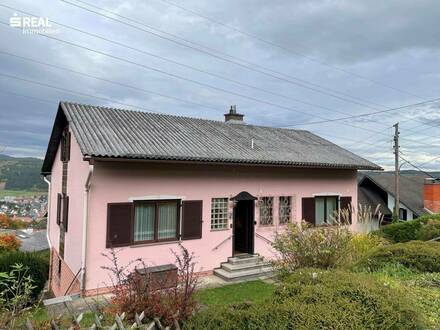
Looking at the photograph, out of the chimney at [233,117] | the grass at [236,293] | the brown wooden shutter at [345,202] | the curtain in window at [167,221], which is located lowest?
the grass at [236,293]

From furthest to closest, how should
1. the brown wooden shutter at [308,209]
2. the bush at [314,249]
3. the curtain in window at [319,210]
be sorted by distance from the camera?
1. the curtain in window at [319,210]
2. the brown wooden shutter at [308,209]
3. the bush at [314,249]

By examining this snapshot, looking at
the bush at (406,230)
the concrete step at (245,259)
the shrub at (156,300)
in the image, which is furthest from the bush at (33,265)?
the bush at (406,230)

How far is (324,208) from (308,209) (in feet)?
4.09

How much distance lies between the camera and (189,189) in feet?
35.8

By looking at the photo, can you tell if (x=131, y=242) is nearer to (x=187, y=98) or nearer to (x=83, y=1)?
(x=83, y=1)

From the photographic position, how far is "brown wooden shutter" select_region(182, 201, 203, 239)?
10.7m

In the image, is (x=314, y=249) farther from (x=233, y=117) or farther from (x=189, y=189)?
(x=233, y=117)

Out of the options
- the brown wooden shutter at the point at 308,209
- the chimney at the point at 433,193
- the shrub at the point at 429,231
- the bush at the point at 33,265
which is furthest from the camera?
the chimney at the point at 433,193

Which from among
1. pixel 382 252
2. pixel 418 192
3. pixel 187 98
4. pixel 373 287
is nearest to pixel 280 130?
pixel 187 98

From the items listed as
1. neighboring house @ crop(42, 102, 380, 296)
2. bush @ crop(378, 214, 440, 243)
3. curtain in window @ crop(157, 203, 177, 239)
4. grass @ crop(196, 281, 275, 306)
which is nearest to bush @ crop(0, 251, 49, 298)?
neighboring house @ crop(42, 102, 380, 296)

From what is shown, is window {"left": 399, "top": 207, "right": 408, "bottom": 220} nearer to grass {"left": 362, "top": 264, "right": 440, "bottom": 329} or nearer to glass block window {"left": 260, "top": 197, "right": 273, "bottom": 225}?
glass block window {"left": 260, "top": 197, "right": 273, "bottom": 225}

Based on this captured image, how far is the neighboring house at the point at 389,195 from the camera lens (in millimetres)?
26969

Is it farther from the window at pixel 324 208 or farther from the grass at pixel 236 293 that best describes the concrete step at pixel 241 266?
the window at pixel 324 208

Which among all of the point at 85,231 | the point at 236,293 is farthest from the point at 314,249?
the point at 85,231
